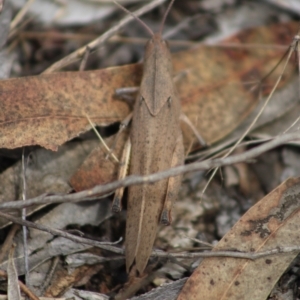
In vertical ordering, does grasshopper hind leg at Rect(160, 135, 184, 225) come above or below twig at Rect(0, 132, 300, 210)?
below

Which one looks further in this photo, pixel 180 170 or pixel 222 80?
pixel 222 80

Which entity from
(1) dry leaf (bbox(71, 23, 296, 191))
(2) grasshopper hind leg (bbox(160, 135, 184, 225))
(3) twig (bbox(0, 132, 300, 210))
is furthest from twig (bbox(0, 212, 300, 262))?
(1) dry leaf (bbox(71, 23, 296, 191))

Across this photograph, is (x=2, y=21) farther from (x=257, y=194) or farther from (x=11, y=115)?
(x=257, y=194)

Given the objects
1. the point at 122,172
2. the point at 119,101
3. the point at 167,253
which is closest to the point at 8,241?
the point at 122,172

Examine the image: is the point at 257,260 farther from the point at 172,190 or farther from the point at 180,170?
the point at 180,170

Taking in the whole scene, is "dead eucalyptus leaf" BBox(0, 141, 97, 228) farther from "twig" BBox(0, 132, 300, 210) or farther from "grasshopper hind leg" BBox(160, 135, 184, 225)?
"twig" BBox(0, 132, 300, 210)

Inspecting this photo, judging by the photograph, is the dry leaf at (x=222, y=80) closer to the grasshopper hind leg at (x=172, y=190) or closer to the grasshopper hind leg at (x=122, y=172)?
the grasshopper hind leg at (x=122, y=172)
